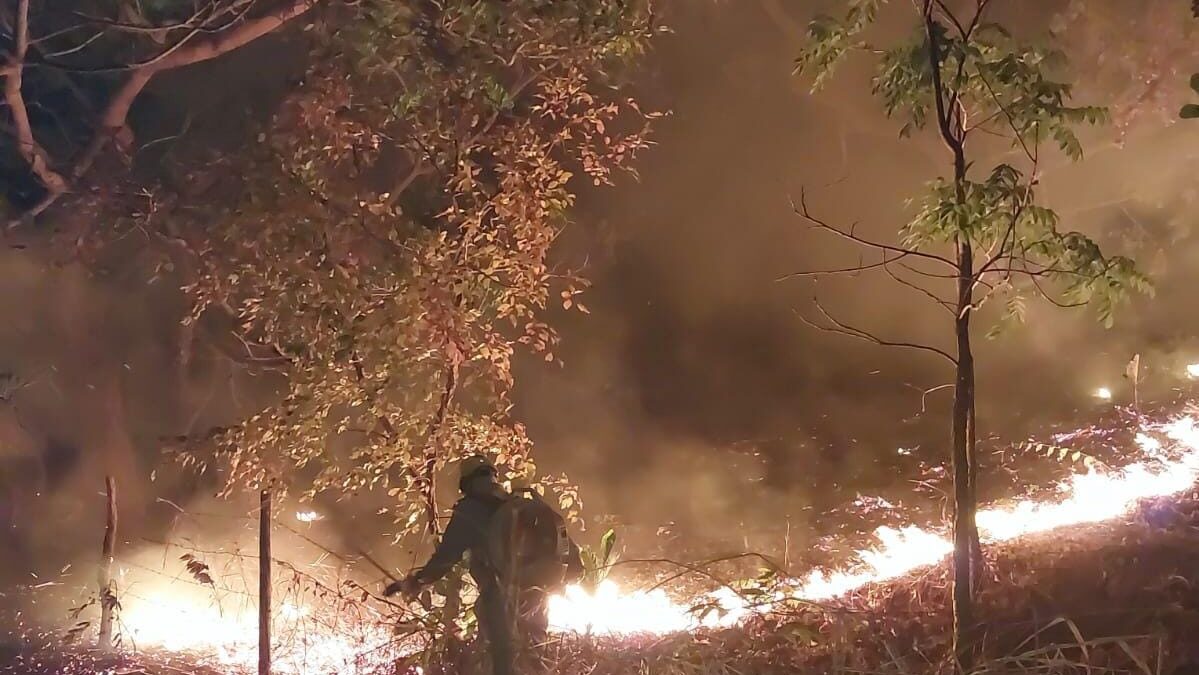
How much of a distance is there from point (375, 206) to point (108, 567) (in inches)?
174

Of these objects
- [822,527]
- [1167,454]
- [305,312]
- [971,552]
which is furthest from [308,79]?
[1167,454]

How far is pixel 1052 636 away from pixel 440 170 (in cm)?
454

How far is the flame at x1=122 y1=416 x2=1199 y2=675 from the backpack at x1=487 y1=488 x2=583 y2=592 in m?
0.28

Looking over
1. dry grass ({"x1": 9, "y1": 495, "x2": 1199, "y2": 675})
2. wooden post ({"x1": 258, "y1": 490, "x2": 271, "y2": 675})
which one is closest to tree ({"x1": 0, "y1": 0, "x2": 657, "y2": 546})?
wooden post ({"x1": 258, "y1": 490, "x2": 271, "y2": 675})

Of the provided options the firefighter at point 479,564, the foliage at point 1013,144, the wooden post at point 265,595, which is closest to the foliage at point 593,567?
the firefighter at point 479,564

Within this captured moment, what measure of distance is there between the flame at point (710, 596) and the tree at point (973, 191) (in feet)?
5.34

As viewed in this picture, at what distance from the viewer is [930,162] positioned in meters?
12.2

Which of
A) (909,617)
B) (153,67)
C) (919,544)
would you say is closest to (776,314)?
(919,544)

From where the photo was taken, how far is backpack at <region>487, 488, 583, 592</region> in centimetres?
448

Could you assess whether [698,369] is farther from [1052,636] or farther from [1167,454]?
[1052,636]

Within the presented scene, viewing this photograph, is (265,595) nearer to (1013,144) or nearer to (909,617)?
(909,617)

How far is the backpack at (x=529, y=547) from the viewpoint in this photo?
4.48 m

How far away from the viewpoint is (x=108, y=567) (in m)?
7.59

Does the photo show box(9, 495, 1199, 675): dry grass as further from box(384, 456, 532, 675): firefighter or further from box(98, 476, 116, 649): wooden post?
box(98, 476, 116, 649): wooden post
